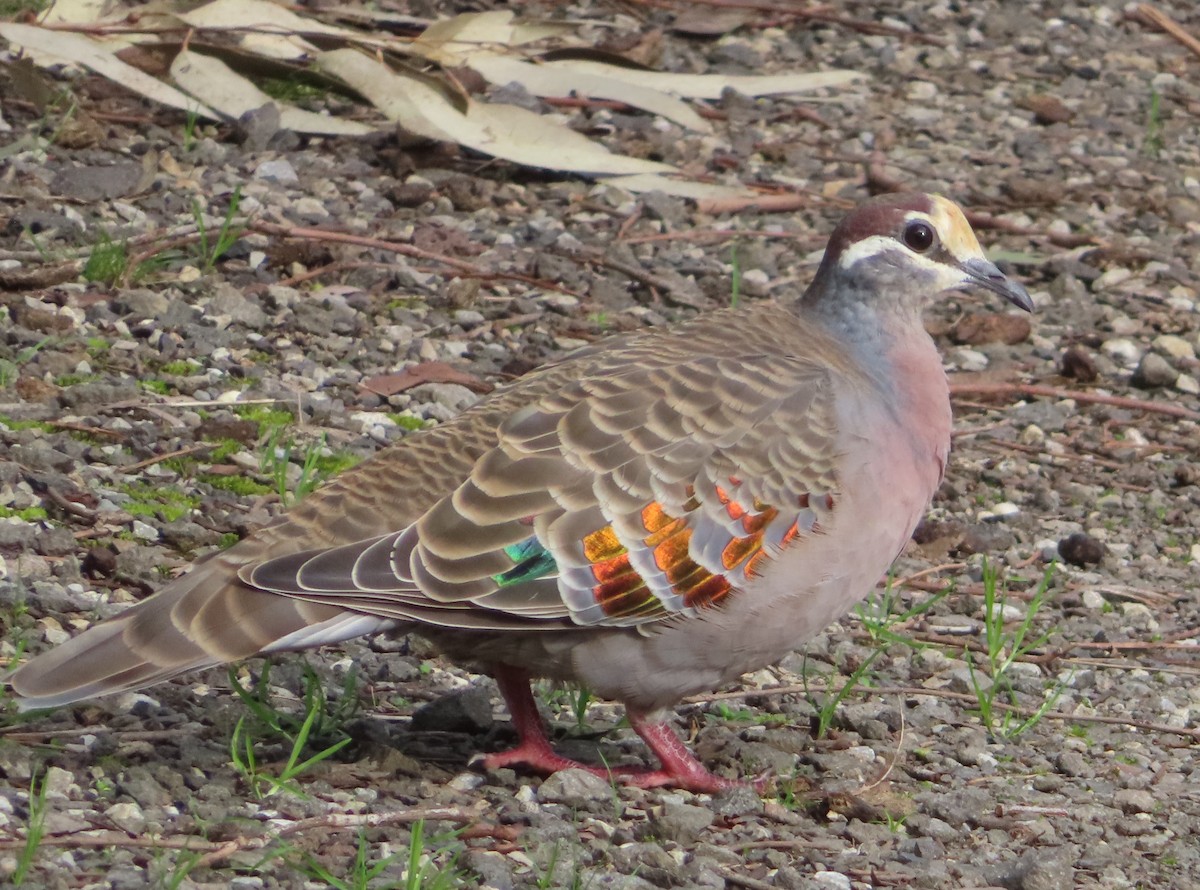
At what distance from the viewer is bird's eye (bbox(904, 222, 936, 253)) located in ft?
15.3

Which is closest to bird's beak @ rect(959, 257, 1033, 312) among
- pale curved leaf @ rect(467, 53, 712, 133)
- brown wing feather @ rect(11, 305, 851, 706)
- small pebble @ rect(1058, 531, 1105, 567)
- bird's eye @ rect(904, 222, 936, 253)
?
bird's eye @ rect(904, 222, 936, 253)

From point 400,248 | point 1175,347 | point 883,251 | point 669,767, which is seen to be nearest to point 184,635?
point 669,767

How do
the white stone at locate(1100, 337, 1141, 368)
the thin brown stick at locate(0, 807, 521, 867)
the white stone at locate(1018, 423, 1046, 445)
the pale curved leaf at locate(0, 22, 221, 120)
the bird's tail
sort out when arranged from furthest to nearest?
1. the white stone at locate(1100, 337, 1141, 368)
2. the pale curved leaf at locate(0, 22, 221, 120)
3. the white stone at locate(1018, 423, 1046, 445)
4. the bird's tail
5. the thin brown stick at locate(0, 807, 521, 867)

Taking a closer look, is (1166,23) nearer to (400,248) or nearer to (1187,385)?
(1187,385)

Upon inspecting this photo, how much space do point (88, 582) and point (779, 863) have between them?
1.77 metres

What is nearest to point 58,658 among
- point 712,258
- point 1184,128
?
point 712,258

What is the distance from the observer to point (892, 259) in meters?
4.66

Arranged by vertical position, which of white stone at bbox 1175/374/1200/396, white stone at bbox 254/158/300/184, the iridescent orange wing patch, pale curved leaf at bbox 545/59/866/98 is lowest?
white stone at bbox 1175/374/1200/396

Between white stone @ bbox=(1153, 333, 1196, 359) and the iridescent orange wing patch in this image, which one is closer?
the iridescent orange wing patch

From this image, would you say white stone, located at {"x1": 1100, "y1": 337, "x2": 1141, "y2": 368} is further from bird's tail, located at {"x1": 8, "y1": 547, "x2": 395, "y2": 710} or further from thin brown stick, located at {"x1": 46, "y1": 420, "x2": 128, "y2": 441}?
Result: bird's tail, located at {"x1": 8, "y1": 547, "x2": 395, "y2": 710}

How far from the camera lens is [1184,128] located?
9219 millimetres

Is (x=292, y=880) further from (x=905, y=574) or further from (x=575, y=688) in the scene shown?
(x=905, y=574)

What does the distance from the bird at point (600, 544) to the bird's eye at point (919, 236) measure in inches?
19.5

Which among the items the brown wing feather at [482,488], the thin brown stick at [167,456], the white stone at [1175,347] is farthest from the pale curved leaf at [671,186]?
the brown wing feather at [482,488]
